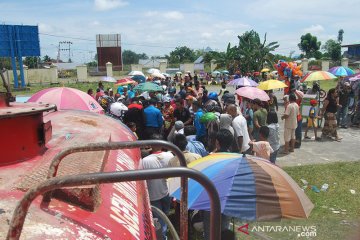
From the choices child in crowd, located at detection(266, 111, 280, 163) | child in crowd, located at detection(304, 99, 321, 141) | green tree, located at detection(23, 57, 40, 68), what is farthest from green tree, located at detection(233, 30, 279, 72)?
green tree, located at detection(23, 57, 40, 68)

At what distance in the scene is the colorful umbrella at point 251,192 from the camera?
3.57m

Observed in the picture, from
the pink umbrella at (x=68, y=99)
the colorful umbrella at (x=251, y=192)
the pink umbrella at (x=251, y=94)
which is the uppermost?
the pink umbrella at (x=68, y=99)

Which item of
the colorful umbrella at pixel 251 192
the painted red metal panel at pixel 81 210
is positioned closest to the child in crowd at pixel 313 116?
the colorful umbrella at pixel 251 192

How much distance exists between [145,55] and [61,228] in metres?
139

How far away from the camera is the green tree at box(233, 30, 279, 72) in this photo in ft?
88.7

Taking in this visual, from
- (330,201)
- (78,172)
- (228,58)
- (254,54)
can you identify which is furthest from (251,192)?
(228,58)

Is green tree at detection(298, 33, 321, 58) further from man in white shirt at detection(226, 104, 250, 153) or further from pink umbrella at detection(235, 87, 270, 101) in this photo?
man in white shirt at detection(226, 104, 250, 153)

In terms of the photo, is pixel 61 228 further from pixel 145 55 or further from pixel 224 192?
pixel 145 55

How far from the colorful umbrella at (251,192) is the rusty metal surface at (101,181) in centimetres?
213

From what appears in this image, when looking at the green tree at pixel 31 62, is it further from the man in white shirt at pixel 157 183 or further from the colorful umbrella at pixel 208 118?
the man in white shirt at pixel 157 183

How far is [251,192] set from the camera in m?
3.66

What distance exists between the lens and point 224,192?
3.64 metres

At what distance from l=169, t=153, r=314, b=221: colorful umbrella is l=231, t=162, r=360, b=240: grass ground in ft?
4.28

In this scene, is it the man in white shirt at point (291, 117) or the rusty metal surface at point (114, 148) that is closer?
the rusty metal surface at point (114, 148)
